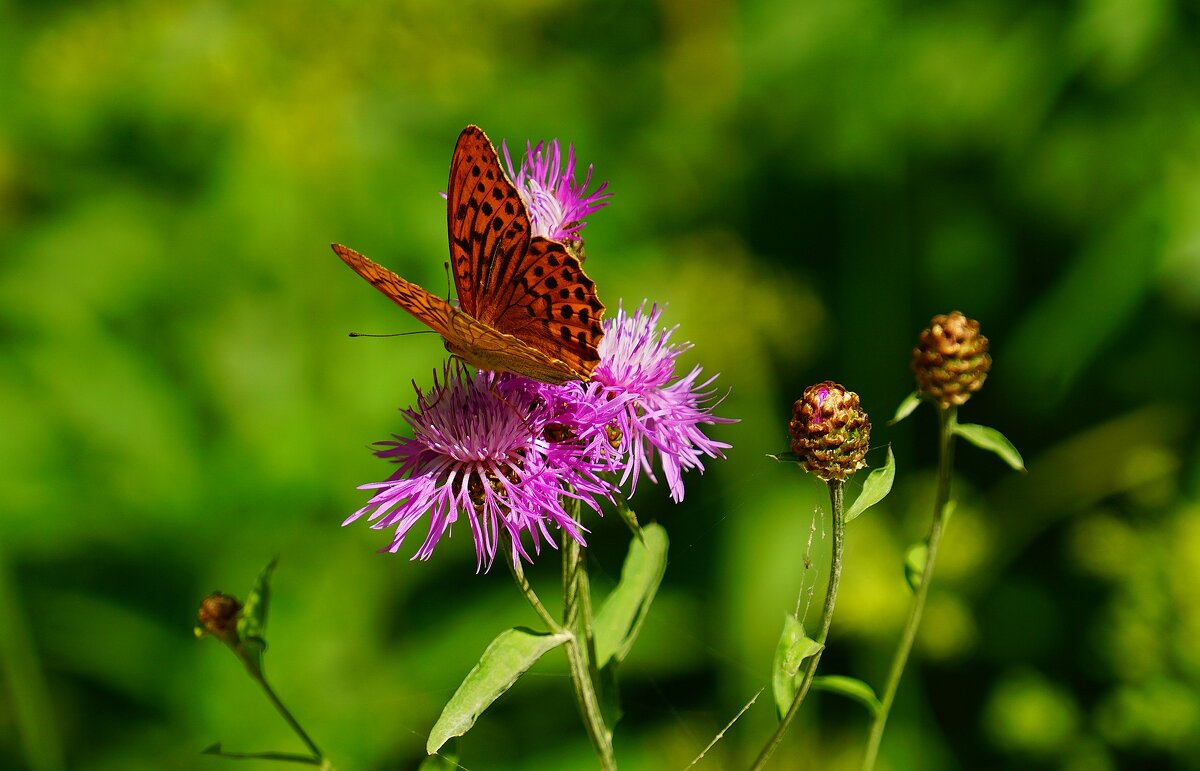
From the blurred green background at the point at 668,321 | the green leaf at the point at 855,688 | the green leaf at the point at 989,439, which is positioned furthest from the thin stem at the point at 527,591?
the blurred green background at the point at 668,321

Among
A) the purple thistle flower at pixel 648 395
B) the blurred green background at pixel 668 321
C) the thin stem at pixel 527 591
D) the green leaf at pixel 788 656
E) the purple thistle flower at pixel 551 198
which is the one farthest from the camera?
the blurred green background at pixel 668 321

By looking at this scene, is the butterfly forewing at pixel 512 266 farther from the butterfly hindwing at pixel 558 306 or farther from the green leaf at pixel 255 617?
the green leaf at pixel 255 617

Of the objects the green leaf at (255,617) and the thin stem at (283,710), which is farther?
the green leaf at (255,617)

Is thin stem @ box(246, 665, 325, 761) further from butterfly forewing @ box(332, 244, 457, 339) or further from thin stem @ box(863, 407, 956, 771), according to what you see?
thin stem @ box(863, 407, 956, 771)

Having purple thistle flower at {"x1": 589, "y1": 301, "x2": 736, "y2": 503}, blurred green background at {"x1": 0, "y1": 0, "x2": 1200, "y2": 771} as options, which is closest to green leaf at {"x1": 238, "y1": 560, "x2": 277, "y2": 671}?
purple thistle flower at {"x1": 589, "y1": 301, "x2": 736, "y2": 503}

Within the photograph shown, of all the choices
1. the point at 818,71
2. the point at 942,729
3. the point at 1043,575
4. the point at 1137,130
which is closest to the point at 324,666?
the point at 942,729

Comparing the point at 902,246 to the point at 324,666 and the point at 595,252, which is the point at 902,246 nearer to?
the point at 595,252
